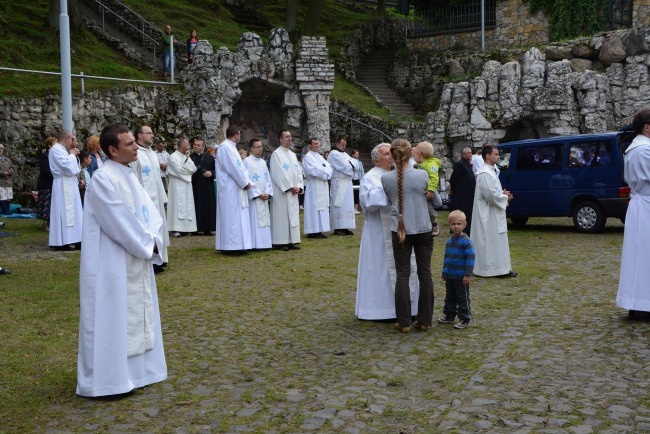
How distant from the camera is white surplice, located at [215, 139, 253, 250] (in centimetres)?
1443

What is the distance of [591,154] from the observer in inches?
705

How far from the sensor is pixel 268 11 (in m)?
42.4

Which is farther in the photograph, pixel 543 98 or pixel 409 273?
pixel 543 98

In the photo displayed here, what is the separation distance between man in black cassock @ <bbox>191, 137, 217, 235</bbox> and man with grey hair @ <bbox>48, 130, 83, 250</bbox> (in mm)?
3962

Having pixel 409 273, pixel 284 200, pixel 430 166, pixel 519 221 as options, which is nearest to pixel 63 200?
pixel 284 200

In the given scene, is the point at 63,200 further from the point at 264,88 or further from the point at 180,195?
A: the point at 264,88

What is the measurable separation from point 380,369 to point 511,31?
100 ft

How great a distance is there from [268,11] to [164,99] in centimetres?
1758

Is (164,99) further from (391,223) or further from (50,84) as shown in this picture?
(391,223)

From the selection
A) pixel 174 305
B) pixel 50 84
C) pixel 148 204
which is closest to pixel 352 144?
pixel 50 84

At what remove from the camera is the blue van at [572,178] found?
1748 centimetres

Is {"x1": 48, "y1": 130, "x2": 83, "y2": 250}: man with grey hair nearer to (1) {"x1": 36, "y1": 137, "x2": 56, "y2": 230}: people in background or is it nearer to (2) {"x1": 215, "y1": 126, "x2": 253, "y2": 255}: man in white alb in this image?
(1) {"x1": 36, "y1": 137, "x2": 56, "y2": 230}: people in background

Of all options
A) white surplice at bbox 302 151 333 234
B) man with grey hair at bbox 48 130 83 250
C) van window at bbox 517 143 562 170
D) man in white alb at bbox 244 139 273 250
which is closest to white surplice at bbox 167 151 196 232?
white surplice at bbox 302 151 333 234

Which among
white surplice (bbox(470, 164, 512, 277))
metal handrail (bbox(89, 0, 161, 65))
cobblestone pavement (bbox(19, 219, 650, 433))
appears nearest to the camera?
cobblestone pavement (bbox(19, 219, 650, 433))
